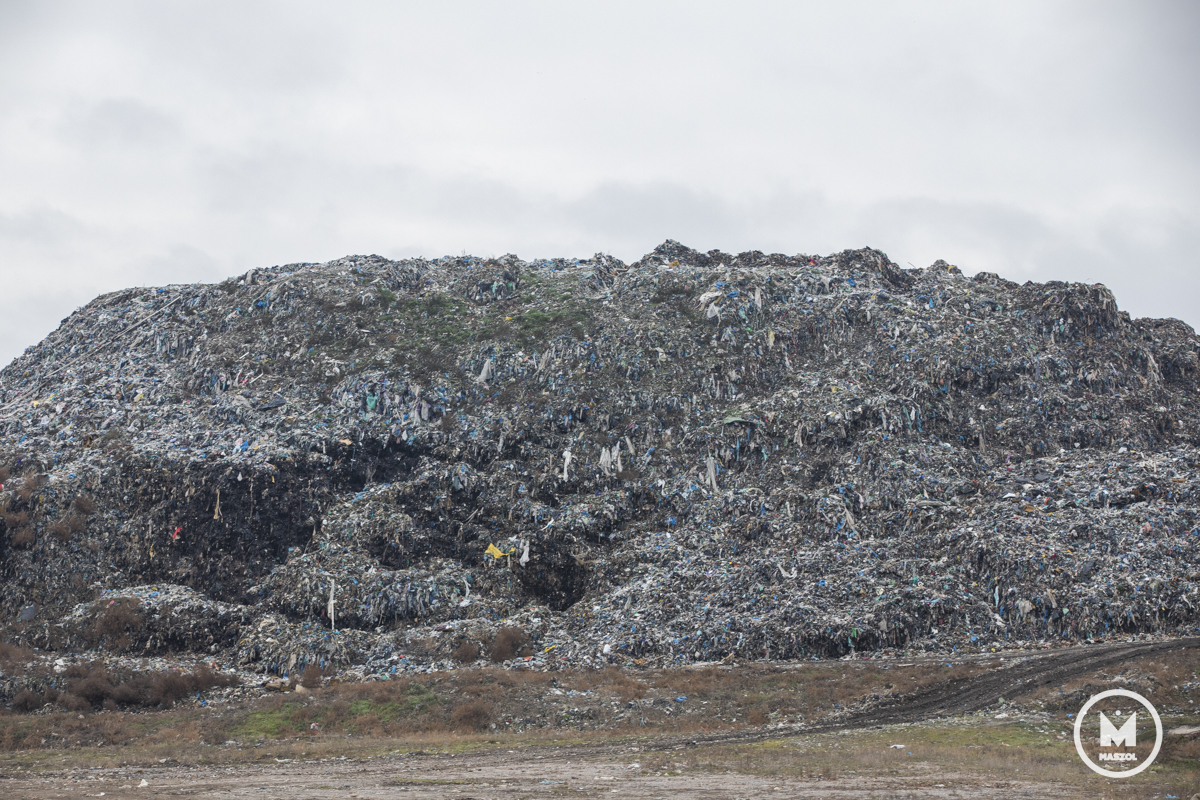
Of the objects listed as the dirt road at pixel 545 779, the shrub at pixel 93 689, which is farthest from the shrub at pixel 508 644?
the shrub at pixel 93 689

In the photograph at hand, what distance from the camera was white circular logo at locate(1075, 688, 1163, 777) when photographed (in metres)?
13.8

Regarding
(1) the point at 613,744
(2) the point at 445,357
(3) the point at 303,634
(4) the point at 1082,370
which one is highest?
(2) the point at 445,357

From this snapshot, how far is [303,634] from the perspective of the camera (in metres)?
25.3

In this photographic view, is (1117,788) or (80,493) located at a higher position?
(80,493)

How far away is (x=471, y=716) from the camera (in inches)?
797

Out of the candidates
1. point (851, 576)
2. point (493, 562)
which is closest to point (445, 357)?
point (493, 562)

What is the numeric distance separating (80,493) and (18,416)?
7.80 m

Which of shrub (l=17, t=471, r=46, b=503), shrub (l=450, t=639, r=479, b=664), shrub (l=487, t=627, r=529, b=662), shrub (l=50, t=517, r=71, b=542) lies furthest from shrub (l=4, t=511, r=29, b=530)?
shrub (l=487, t=627, r=529, b=662)

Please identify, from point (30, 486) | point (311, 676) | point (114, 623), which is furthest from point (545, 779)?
point (30, 486)

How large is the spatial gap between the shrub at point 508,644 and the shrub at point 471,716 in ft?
14.4

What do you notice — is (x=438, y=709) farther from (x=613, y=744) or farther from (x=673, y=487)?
(x=673, y=487)

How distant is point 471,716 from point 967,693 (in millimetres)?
11916

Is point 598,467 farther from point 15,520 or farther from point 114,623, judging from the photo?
point 15,520

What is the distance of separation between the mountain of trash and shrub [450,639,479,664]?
2.5 inches
